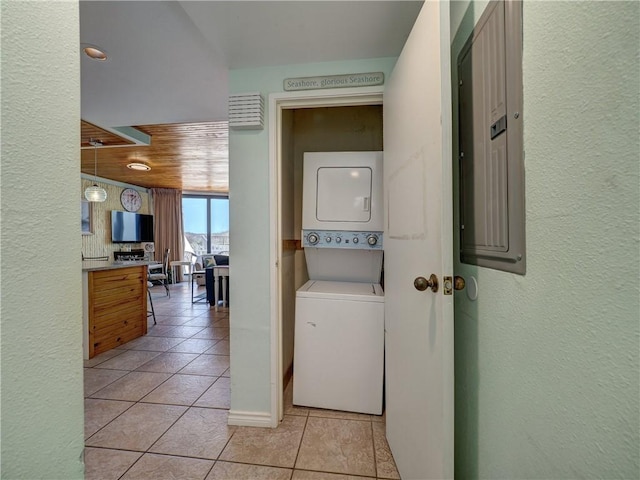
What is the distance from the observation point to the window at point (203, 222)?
8.19 m

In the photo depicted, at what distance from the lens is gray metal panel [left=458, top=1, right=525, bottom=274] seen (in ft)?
2.34

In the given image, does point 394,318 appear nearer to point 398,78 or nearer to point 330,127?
point 398,78

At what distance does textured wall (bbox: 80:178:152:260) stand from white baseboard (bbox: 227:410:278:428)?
19.2ft

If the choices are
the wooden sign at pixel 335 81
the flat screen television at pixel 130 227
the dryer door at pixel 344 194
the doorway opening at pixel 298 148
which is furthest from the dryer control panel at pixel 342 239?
the flat screen television at pixel 130 227

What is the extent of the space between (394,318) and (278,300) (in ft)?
2.36

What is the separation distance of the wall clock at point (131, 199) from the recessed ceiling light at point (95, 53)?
579 centimetres

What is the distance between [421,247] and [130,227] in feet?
25.1

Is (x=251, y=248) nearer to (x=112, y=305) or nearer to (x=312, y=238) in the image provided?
(x=312, y=238)

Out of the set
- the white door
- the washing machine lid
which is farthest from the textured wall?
the white door

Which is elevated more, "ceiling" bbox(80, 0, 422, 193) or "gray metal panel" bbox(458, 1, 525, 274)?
"ceiling" bbox(80, 0, 422, 193)

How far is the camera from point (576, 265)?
1.74ft

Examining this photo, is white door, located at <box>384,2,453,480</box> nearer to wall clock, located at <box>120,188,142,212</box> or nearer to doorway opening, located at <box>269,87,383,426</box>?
doorway opening, located at <box>269,87,383,426</box>

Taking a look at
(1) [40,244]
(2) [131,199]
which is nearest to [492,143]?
(1) [40,244]

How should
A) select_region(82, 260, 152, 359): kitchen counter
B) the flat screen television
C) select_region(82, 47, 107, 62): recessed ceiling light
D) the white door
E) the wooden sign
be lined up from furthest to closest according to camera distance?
1. the flat screen television
2. select_region(82, 260, 152, 359): kitchen counter
3. select_region(82, 47, 107, 62): recessed ceiling light
4. the wooden sign
5. the white door
